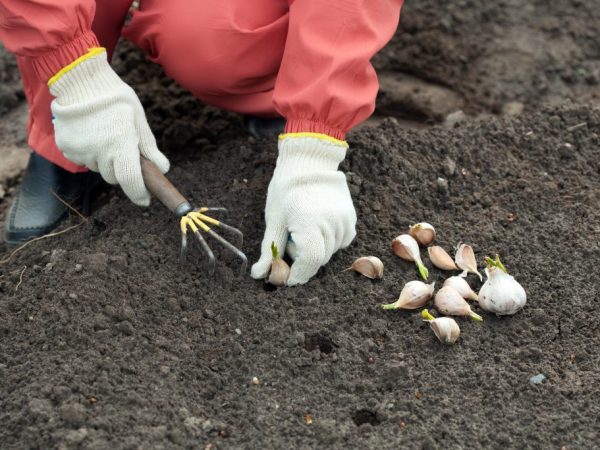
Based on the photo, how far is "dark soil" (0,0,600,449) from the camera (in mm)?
1450

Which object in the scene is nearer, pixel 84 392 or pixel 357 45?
pixel 84 392

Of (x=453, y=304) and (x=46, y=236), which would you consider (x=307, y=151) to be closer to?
(x=453, y=304)

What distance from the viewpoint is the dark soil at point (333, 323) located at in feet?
4.76

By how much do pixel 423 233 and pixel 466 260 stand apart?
0.37 feet

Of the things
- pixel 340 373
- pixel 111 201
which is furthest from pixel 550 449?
pixel 111 201

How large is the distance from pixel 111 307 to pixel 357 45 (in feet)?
2.41

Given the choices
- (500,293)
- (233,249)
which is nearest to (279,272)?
(233,249)

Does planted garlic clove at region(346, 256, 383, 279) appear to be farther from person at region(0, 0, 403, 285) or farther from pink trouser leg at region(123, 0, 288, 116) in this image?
pink trouser leg at region(123, 0, 288, 116)

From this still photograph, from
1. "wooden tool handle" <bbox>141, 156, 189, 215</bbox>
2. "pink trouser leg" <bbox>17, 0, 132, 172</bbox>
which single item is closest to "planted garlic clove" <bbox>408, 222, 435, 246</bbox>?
"wooden tool handle" <bbox>141, 156, 189, 215</bbox>

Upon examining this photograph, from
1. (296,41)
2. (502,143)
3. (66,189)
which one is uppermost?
(296,41)

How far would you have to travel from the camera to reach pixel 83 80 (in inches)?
66.4

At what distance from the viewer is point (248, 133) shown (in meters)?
2.21

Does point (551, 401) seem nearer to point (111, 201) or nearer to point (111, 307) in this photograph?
point (111, 307)

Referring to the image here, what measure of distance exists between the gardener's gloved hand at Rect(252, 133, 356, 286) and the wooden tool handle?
0.19 m
